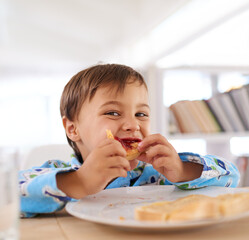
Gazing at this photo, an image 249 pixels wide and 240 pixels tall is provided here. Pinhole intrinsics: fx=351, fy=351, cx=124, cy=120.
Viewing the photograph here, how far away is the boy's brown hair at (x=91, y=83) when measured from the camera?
1215mm

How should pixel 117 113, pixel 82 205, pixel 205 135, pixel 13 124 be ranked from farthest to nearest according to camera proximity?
pixel 13 124
pixel 205 135
pixel 117 113
pixel 82 205

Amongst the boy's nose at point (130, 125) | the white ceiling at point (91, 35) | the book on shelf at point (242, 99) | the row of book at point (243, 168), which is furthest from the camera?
the white ceiling at point (91, 35)

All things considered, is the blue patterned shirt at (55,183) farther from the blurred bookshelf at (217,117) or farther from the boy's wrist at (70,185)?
the blurred bookshelf at (217,117)

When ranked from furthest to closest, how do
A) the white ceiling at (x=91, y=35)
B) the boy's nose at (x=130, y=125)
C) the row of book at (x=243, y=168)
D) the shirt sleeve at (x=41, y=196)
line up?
the white ceiling at (x=91, y=35) < the row of book at (x=243, y=168) < the boy's nose at (x=130, y=125) < the shirt sleeve at (x=41, y=196)

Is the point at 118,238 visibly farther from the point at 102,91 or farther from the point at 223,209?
the point at 102,91

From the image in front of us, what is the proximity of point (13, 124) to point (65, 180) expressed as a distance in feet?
31.8

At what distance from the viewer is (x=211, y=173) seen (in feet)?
3.23

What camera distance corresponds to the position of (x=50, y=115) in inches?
408

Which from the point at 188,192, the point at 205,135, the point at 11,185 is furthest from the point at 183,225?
the point at 205,135

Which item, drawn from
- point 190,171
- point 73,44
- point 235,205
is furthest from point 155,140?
point 73,44

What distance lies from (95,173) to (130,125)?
12.9 inches

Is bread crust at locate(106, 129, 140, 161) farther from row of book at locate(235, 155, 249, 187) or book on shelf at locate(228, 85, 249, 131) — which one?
row of book at locate(235, 155, 249, 187)

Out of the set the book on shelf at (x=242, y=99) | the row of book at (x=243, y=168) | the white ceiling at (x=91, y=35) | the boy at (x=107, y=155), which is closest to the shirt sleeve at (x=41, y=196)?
the boy at (x=107, y=155)

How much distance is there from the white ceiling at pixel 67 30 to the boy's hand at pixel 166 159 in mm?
6434
